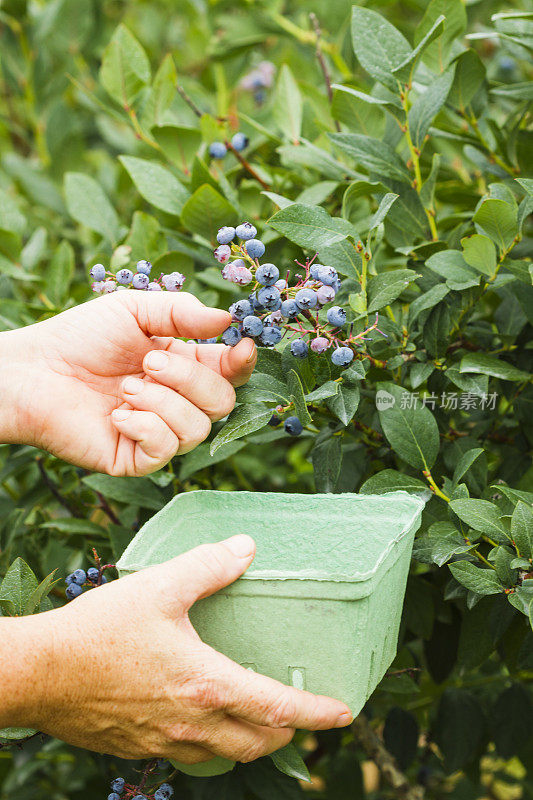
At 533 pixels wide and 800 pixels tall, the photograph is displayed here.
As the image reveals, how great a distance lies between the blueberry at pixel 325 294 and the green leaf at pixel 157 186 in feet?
1.30

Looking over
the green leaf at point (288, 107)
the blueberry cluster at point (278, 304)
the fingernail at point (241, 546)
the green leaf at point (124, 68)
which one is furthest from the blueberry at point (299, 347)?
the green leaf at point (124, 68)

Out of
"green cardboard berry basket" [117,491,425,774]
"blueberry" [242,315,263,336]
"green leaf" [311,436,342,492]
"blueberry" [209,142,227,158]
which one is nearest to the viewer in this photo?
"green cardboard berry basket" [117,491,425,774]

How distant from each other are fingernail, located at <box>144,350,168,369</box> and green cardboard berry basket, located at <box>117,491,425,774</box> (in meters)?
0.15

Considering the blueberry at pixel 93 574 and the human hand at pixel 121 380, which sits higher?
the human hand at pixel 121 380

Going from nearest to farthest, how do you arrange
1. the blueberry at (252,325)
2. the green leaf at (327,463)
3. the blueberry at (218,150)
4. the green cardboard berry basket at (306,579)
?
the green cardboard berry basket at (306,579) → the blueberry at (252,325) → the green leaf at (327,463) → the blueberry at (218,150)

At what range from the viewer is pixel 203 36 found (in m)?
2.04

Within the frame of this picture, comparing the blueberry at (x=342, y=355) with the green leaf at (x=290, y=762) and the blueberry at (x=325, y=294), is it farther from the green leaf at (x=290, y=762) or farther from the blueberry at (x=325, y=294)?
the green leaf at (x=290, y=762)

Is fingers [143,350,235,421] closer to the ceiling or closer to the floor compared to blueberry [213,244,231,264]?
closer to the floor

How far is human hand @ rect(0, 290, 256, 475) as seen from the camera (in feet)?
2.99

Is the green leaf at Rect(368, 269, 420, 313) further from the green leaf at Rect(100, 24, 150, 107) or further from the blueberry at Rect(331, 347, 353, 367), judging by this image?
the green leaf at Rect(100, 24, 150, 107)

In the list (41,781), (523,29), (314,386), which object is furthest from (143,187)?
(41,781)

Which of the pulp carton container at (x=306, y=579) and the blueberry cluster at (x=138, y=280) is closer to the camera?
the pulp carton container at (x=306, y=579)

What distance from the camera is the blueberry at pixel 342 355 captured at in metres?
0.85

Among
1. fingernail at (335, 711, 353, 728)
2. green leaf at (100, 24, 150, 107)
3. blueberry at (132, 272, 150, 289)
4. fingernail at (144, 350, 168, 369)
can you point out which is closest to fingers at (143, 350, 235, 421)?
fingernail at (144, 350, 168, 369)
